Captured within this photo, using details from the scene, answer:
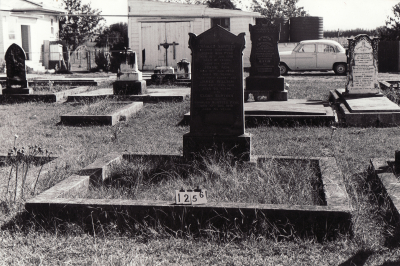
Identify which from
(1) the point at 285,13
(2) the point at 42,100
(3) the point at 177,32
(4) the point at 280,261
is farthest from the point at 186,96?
(1) the point at 285,13

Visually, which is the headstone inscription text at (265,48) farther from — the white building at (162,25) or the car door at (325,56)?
the white building at (162,25)

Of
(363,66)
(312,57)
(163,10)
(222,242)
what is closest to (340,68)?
(312,57)

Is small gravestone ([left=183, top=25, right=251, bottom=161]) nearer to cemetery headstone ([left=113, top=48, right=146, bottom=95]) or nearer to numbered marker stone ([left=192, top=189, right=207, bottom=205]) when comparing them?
numbered marker stone ([left=192, top=189, right=207, bottom=205])

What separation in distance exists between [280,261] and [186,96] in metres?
10.9

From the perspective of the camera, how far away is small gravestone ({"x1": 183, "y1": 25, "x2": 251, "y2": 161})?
650 centimetres

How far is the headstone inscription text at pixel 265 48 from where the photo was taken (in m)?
13.3

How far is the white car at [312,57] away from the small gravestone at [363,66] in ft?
40.8

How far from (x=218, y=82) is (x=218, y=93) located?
13cm

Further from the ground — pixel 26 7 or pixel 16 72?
pixel 26 7

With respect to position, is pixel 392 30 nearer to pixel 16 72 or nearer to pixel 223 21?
pixel 223 21

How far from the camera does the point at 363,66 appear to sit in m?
12.3

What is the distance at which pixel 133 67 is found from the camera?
1493 centimetres

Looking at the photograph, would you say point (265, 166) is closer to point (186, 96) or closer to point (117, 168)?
point (117, 168)

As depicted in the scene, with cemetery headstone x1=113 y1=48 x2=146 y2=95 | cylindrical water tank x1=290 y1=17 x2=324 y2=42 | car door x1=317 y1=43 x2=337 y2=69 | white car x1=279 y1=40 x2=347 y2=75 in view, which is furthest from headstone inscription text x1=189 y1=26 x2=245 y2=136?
cylindrical water tank x1=290 y1=17 x2=324 y2=42
